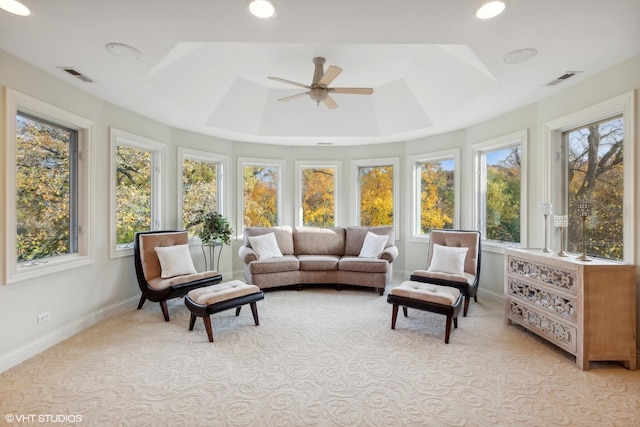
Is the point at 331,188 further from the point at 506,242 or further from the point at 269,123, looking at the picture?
the point at 506,242

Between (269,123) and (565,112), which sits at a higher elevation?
(269,123)

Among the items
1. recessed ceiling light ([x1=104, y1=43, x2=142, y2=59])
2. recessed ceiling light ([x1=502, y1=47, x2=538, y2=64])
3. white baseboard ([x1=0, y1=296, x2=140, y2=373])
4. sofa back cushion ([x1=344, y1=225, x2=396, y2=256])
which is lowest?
white baseboard ([x1=0, y1=296, x2=140, y2=373])

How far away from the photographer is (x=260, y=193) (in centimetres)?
598

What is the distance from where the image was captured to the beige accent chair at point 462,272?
370 cm

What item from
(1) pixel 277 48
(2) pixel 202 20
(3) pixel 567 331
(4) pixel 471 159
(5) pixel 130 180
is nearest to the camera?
(2) pixel 202 20

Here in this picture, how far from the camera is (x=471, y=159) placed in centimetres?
476

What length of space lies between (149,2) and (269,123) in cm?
309

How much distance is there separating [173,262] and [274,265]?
1.46 m

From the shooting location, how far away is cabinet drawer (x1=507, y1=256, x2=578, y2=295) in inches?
105

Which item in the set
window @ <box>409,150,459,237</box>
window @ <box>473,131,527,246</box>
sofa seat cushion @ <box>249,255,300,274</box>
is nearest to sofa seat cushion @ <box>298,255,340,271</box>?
sofa seat cushion @ <box>249,255,300,274</box>

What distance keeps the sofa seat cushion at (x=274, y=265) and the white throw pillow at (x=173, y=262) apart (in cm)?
94

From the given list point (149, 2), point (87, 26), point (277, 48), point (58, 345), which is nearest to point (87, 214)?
point (58, 345)

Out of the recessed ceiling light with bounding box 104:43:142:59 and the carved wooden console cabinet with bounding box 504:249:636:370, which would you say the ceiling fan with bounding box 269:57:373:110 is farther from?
the carved wooden console cabinet with bounding box 504:249:636:370

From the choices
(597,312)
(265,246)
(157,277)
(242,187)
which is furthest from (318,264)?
(597,312)
